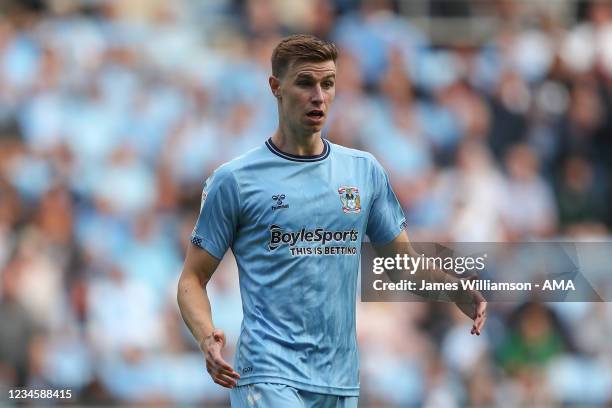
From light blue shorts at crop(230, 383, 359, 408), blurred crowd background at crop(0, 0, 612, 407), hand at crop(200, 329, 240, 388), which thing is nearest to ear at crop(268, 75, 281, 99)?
hand at crop(200, 329, 240, 388)

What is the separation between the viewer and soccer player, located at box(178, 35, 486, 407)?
228 inches

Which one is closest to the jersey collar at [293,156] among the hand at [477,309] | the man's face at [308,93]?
the man's face at [308,93]

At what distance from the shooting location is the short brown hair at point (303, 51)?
5902mm

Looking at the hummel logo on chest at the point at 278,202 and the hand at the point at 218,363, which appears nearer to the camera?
the hand at the point at 218,363

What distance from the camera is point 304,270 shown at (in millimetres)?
5836

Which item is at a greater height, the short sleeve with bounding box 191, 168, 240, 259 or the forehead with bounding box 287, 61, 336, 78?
the forehead with bounding box 287, 61, 336, 78

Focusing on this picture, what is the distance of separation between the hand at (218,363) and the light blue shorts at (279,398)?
0.26m

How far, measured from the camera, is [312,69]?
5898 millimetres

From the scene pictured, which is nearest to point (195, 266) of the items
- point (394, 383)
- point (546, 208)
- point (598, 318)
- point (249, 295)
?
point (249, 295)

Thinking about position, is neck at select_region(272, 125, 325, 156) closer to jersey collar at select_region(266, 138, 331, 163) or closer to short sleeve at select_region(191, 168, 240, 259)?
jersey collar at select_region(266, 138, 331, 163)

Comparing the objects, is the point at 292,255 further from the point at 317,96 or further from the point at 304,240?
the point at 317,96

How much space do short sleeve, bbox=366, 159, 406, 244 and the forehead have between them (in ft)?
1.73

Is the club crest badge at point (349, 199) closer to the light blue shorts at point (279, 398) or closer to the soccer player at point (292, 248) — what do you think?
the soccer player at point (292, 248)

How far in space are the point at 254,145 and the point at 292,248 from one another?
803 centimetres
